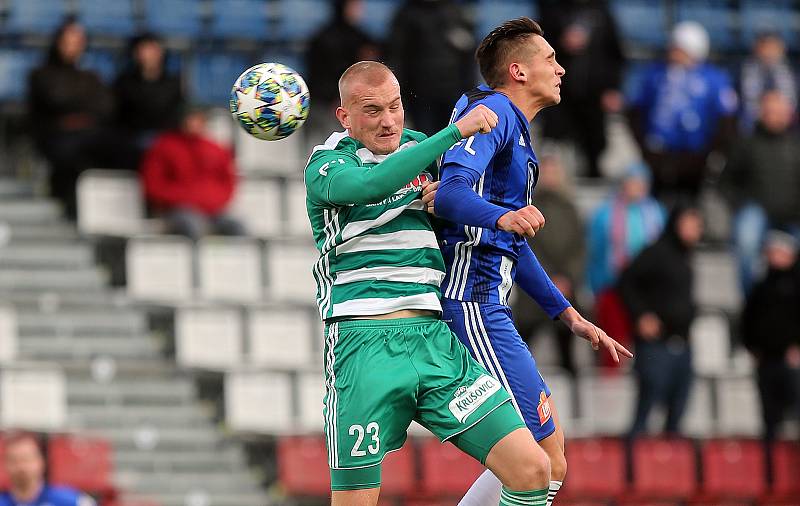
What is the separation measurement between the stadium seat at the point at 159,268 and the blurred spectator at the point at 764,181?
5.08 meters

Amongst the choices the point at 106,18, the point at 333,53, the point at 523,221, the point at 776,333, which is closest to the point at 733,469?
the point at 776,333

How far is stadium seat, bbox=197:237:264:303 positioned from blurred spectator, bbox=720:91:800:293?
14.7 feet

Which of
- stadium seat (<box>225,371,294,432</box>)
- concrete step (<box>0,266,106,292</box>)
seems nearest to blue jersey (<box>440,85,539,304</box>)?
stadium seat (<box>225,371,294,432</box>)

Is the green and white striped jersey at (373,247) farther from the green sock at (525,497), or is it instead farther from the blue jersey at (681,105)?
the blue jersey at (681,105)

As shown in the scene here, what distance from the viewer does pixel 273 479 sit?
1411 cm

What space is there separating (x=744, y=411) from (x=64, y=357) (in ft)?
19.8

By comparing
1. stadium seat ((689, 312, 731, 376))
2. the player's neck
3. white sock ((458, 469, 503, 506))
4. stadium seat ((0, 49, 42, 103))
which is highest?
stadium seat ((0, 49, 42, 103))

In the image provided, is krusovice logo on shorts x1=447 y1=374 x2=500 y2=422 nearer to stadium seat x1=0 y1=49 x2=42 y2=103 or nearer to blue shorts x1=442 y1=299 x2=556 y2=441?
blue shorts x1=442 y1=299 x2=556 y2=441

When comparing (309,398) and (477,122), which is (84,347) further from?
(477,122)

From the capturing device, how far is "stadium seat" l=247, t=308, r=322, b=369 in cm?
1476

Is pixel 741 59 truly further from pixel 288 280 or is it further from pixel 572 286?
pixel 288 280

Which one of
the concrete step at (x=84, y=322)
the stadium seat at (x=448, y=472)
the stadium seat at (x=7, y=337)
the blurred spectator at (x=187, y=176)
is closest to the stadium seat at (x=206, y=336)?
the concrete step at (x=84, y=322)

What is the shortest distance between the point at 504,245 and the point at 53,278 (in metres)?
8.48

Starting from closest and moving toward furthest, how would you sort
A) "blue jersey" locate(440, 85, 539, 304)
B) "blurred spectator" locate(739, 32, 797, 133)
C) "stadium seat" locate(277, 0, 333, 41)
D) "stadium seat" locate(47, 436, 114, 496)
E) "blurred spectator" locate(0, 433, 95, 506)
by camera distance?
"blue jersey" locate(440, 85, 539, 304), "blurred spectator" locate(0, 433, 95, 506), "stadium seat" locate(47, 436, 114, 496), "blurred spectator" locate(739, 32, 797, 133), "stadium seat" locate(277, 0, 333, 41)
